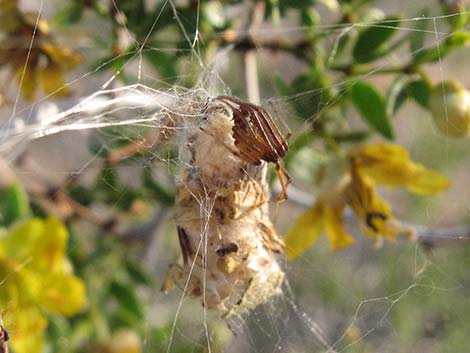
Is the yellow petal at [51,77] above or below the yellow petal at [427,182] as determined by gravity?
above

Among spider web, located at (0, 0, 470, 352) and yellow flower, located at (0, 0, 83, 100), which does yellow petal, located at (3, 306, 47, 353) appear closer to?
spider web, located at (0, 0, 470, 352)

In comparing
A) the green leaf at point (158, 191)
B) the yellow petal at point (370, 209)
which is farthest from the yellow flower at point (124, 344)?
the yellow petal at point (370, 209)

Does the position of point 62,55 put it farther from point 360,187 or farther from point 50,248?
point 360,187

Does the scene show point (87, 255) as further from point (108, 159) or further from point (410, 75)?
point (410, 75)

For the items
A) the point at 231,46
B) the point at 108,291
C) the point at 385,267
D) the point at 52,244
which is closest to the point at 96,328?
the point at 108,291

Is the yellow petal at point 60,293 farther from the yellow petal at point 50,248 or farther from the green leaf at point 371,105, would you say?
the green leaf at point 371,105

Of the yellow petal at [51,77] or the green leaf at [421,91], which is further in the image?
the yellow petal at [51,77]

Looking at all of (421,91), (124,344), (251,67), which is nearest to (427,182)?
(421,91)
